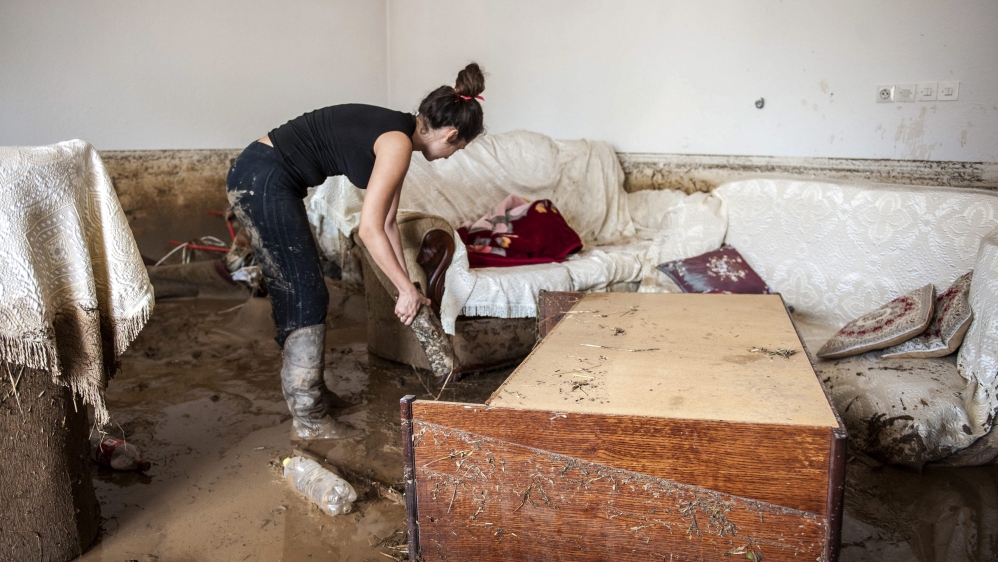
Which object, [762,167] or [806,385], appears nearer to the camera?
[806,385]

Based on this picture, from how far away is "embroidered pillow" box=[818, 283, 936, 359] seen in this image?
2.24m

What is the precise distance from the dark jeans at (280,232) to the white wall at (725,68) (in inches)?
95.5

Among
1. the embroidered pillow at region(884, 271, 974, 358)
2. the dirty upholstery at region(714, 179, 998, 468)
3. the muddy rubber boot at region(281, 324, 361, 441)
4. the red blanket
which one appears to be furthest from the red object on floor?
the embroidered pillow at region(884, 271, 974, 358)

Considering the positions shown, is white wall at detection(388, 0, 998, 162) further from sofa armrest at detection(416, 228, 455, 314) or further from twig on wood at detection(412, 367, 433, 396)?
twig on wood at detection(412, 367, 433, 396)

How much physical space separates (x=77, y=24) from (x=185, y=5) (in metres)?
0.60

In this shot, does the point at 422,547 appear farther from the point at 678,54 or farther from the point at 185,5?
the point at 185,5

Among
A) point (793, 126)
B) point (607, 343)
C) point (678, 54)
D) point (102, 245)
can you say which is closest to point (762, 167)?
point (793, 126)

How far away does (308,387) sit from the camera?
7.47ft

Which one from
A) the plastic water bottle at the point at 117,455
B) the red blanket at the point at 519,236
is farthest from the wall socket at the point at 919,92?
the plastic water bottle at the point at 117,455

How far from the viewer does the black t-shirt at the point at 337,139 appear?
6.64 feet

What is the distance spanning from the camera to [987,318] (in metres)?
2.05

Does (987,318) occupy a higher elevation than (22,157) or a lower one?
lower

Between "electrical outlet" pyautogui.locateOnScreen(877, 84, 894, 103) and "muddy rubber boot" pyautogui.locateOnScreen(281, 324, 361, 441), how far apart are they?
270cm

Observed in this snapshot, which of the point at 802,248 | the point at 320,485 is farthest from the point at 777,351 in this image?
the point at 802,248
